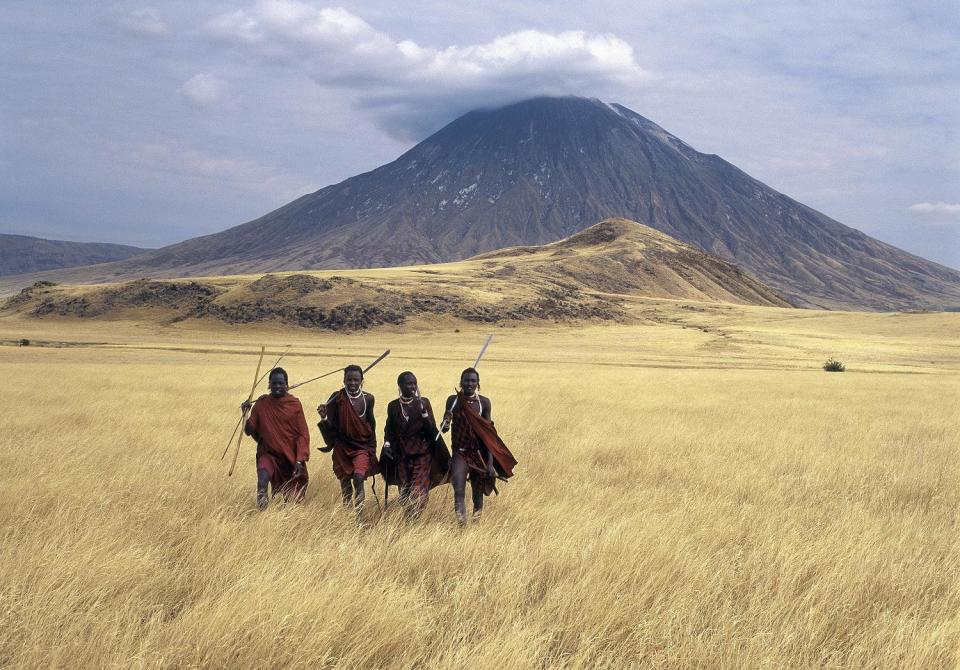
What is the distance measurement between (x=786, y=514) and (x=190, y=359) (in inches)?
1498

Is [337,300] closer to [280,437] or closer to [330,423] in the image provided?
[280,437]

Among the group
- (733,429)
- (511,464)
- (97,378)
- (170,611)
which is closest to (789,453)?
(733,429)

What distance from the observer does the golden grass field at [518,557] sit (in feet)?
14.6

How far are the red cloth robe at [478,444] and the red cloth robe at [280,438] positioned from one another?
72.9 inches

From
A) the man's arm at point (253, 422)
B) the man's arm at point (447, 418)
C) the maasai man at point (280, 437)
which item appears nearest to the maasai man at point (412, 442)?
the man's arm at point (447, 418)

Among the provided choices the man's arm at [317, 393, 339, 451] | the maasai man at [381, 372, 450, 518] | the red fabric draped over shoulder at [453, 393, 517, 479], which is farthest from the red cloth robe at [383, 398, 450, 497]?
the man's arm at [317, 393, 339, 451]

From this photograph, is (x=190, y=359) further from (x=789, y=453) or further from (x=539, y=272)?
(x=539, y=272)

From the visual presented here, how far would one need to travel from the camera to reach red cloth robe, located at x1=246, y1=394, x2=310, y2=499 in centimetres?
807

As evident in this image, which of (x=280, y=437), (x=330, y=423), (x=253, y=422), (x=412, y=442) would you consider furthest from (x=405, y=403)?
(x=253, y=422)

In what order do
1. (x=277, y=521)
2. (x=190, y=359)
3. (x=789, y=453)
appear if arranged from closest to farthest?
(x=277, y=521) → (x=789, y=453) → (x=190, y=359)

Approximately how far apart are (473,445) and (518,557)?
2.05m

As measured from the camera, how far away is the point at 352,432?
7965 millimetres

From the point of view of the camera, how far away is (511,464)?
791 cm

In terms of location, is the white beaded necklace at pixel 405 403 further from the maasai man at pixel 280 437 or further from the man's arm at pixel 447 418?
the maasai man at pixel 280 437
